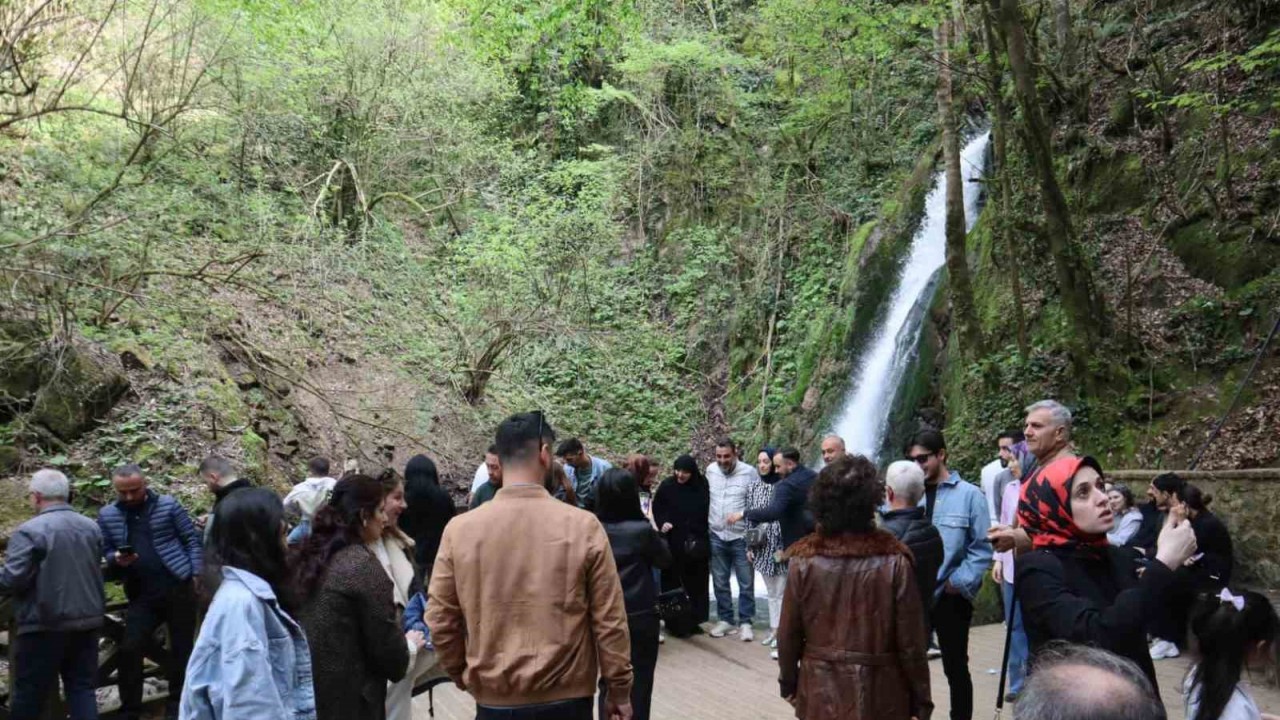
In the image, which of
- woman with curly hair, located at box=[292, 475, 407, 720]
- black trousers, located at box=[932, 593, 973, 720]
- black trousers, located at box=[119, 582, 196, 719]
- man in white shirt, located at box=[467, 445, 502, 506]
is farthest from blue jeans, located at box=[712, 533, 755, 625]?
woman with curly hair, located at box=[292, 475, 407, 720]

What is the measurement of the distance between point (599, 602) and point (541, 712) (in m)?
0.45

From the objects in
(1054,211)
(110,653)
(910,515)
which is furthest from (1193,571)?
(1054,211)

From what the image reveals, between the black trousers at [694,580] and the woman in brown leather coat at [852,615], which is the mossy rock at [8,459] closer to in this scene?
the black trousers at [694,580]

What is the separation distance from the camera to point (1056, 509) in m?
3.14

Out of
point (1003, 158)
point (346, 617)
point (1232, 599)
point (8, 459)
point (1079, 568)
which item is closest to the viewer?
point (1232, 599)

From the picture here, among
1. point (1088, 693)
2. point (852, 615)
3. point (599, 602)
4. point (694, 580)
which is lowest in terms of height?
point (694, 580)

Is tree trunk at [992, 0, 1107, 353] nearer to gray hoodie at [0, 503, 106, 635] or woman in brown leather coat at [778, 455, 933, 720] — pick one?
woman in brown leather coat at [778, 455, 933, 720]

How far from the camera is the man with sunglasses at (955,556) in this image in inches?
211

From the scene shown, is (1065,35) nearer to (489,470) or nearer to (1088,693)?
A: (489,470)

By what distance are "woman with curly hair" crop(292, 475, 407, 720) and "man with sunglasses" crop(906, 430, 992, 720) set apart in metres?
3.15

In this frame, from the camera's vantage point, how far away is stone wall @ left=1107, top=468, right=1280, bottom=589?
7.79 meters

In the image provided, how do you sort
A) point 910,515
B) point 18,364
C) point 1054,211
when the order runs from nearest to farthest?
point 910,515 < point 18,364 < point 1054,211

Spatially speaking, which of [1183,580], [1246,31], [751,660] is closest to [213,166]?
[751,660]

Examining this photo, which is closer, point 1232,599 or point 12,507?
point 1232,599
